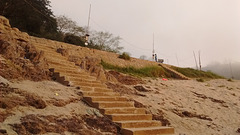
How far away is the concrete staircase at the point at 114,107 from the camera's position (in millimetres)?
3859

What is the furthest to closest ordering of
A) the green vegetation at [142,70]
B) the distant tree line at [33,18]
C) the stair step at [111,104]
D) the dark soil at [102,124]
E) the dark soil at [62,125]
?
the distant tree line at [33,18]
the green vegetation at [142,70]
the stair step at [111,104]
the dark soil at [102,124]
the dark soil at [62,125]

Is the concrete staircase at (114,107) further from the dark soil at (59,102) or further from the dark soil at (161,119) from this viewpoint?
the dark soil at (59,102)

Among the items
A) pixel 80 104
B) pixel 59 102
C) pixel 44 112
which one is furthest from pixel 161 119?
pixel 44 112

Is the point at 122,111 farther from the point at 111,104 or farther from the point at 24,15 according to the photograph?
the point at 24,15

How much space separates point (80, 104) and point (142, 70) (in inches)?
281

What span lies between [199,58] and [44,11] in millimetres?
19539

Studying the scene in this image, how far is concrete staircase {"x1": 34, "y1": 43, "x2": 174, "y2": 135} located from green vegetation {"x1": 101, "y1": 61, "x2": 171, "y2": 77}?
379 cm

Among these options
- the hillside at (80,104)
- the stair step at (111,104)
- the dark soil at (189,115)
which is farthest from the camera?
the dark soil at (189,115)

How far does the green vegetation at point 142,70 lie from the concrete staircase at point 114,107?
3.79 meters

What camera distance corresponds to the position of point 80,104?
159 inches

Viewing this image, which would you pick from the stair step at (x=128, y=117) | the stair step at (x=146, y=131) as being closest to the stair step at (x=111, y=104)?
the stair step at (x=128, y=117)

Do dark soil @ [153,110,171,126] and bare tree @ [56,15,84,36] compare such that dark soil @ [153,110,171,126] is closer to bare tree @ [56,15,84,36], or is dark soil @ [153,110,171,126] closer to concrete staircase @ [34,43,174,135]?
concrete staircase @ [34,43,174,135]

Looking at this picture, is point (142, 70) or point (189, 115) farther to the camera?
point (142, 70)

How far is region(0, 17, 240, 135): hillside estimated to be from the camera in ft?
9.77
